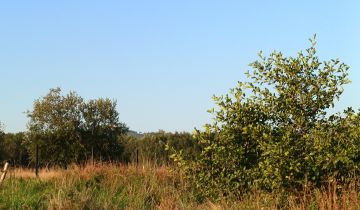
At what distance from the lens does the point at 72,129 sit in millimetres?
37125

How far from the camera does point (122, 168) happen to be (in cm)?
1653

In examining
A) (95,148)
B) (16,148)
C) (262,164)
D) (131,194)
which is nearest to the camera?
(262,164)

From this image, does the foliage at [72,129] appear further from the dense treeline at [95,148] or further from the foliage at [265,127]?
the foliage at [265,127]

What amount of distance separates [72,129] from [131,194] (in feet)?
83.3

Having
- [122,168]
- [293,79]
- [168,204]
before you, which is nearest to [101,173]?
[122,168]

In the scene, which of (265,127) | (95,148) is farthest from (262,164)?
(95,148)

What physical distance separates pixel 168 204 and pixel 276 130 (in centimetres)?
294

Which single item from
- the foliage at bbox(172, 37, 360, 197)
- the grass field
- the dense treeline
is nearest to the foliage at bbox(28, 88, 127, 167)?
the dense treeline

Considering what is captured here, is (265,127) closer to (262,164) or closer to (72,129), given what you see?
(262,164)

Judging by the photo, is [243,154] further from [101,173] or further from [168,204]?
[101,173]

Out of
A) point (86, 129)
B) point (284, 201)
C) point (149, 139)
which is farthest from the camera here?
point (149, 139)

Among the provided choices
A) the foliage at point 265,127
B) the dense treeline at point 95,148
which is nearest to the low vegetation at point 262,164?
the foliage at point 265,127

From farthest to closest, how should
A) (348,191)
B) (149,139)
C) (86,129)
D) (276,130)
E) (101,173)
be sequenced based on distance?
(149,139)
(86,129)
(101,173)
(276,130)
(348,191)

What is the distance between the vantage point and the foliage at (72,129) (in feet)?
120
